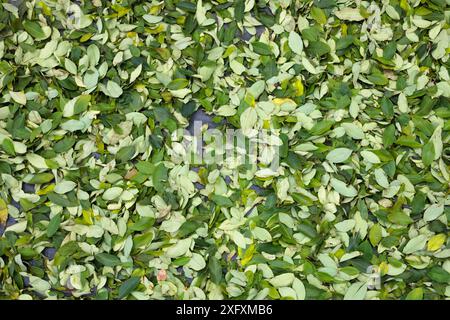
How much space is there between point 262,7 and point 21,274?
0.77 meters

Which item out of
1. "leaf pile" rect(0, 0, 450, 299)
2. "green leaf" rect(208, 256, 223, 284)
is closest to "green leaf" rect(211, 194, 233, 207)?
"leaf pile" rect(0, 0, 450, 299)

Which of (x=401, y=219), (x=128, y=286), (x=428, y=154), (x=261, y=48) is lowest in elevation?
(x=128, y=286)

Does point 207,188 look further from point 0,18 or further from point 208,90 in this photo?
point 0,18

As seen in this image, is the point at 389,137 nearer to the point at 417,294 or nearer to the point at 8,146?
the point at 417,294

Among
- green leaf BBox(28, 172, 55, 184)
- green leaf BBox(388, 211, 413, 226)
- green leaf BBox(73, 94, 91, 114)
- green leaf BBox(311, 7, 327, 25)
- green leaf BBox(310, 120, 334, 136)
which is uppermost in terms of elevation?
green leaf BBox(311, 7, 327, 25)

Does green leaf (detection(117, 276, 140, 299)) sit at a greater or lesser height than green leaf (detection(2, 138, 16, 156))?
lesser

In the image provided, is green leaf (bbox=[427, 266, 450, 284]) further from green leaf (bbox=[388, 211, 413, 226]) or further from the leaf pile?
green leaf (bbox=[388, 211, 413, 226])

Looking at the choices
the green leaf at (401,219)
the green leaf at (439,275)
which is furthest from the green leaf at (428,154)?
the green leaf at (439,275)

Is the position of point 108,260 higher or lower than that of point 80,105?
lower

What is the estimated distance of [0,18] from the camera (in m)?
1.10

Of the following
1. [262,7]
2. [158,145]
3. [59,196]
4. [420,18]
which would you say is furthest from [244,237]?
[420,18]

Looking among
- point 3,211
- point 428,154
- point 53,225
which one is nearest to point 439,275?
point 428,154

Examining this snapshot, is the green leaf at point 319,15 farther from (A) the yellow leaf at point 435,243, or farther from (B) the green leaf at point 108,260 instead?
(B) the green leaf at point 108,260

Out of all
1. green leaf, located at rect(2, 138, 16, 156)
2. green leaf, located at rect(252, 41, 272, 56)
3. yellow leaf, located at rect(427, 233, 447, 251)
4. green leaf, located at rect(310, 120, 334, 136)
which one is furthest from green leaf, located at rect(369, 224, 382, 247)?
green leaf, located at rect(2, 138, 16, 156)
